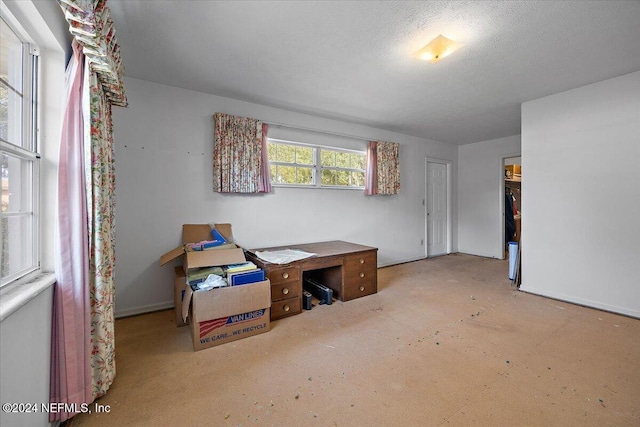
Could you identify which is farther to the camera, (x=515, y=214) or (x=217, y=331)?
(x=515, y=214)

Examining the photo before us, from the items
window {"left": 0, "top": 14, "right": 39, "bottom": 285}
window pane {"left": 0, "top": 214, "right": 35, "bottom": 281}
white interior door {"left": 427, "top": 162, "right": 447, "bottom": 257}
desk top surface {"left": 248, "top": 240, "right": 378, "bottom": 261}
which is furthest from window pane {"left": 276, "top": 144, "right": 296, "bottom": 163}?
white interior door {"left": 427, "top": 162, "right": 447, "bottom": 257}

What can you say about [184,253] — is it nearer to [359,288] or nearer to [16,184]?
[16,184]

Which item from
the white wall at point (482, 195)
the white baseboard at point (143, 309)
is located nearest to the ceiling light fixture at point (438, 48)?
the white baseboard at point (143, 309)

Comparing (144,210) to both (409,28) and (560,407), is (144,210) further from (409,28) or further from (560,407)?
(560,407)

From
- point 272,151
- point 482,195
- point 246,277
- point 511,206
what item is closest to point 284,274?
point 246,277

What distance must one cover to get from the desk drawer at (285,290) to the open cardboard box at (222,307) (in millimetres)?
242

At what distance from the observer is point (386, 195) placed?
4555 millimetres

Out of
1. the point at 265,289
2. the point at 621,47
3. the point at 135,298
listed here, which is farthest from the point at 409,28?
the point at 135,298

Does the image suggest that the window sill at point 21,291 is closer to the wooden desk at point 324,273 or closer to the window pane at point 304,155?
the wooden desk at point 324,273

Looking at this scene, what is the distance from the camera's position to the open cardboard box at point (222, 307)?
202 centimetres

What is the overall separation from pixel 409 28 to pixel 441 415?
2.53 meters

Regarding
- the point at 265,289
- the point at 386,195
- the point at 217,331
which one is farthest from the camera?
the point at 386,195

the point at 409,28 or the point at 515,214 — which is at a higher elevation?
the point at 409,28

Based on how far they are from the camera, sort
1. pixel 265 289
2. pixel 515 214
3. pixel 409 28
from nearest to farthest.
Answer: pixel 409 28, pixel 265 289, pixel 515 214
